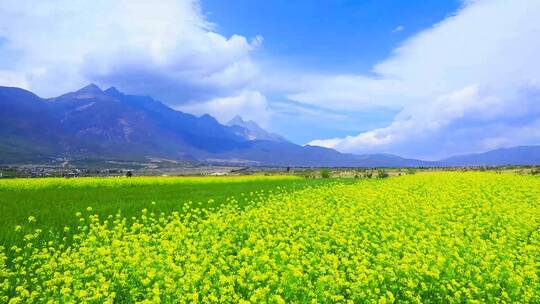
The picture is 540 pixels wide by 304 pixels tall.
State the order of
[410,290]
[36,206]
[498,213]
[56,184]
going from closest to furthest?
[410,290], [498,213], [36,206], [56,184]

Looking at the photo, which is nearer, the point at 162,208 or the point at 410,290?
the point at 410,290

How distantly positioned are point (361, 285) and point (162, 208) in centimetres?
1452

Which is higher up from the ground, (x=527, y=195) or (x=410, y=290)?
(x=527, y=195)

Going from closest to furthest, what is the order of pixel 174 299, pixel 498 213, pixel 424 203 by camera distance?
pixel 174 299
pixel 498 213
pixel 424 203

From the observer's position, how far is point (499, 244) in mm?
16406

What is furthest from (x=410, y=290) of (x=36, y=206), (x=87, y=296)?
(x=36, y=206)

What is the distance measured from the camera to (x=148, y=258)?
40.2ft

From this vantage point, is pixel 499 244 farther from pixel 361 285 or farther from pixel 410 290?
pixel 361 285

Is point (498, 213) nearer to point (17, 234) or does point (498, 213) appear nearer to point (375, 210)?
point (375, 210)

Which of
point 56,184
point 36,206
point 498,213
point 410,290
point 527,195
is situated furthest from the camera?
point 56,184

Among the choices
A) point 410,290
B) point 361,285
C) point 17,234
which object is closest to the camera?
point 361,285

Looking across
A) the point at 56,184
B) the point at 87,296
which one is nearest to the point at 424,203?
the point at 87,296

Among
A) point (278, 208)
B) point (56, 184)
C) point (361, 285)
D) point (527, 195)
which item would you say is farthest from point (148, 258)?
point (56, 184)

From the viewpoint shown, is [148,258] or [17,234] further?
[17,234]
